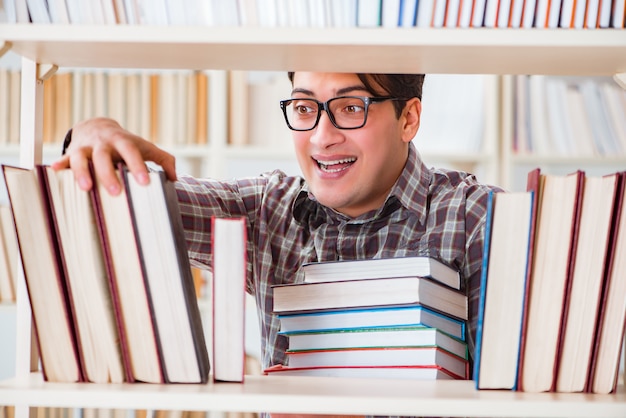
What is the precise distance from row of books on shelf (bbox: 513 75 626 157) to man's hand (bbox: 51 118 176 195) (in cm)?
202

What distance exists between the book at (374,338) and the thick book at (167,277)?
17 cm

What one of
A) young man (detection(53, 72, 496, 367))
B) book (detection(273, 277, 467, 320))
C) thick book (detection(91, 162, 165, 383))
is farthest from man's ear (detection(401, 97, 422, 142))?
thick book (detection(91, 162, 165, 383))

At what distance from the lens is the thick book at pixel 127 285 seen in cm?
77

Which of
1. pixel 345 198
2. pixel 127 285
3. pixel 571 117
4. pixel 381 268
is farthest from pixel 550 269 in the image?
pixel 571 117

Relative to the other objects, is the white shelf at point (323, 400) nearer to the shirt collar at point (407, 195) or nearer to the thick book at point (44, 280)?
the thick book at point (44, 280)

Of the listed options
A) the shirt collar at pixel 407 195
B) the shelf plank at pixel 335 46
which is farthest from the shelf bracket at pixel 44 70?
the shirt collar at pixel 407 195

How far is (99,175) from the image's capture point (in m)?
0.76

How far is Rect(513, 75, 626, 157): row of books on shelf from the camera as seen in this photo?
2.61 metres

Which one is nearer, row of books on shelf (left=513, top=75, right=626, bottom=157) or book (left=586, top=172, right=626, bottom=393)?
book (left=586, top=172, right=626, bottom=393)

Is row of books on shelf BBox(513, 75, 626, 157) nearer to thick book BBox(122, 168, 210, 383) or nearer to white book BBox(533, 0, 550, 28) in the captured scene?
white book BBox(533, 0, 550, 28)

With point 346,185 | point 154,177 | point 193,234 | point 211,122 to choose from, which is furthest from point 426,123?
point 154,177

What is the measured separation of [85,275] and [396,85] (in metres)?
0.93

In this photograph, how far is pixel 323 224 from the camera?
1.51 m

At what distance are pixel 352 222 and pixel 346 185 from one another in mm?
81
